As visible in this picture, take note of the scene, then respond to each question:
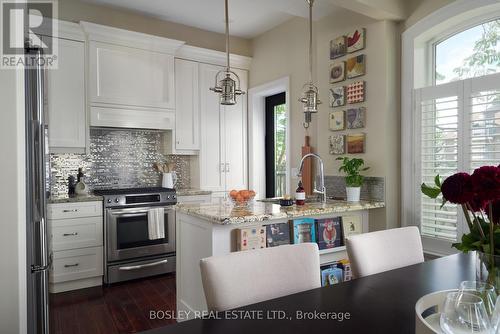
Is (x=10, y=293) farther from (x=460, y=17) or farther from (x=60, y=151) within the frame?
(x=460, y=17)

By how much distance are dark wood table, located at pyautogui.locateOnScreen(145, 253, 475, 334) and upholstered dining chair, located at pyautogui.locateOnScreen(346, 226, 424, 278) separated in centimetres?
12

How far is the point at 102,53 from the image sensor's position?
11.4ft

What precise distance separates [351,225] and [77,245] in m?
2.49

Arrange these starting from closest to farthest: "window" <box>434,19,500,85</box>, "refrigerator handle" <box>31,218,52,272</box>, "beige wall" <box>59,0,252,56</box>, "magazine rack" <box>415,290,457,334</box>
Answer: "magazine rack" <box>415,290,457,334</box> → "refrigerator handle" <box>31,218,52,272</box> → "window" <box>434,19,500,85</box> → "beige wall" <box>59,0,252,56</box>

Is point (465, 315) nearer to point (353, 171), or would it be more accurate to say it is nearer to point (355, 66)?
point (353, 171)

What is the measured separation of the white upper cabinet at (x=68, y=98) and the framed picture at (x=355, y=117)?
2592 mm

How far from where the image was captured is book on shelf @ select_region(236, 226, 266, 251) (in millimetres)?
2057

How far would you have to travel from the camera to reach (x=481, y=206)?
2.49 ft

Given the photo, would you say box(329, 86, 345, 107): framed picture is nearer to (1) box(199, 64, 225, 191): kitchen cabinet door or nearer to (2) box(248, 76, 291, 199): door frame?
(2) box(248, 76, 291, 199): door frame

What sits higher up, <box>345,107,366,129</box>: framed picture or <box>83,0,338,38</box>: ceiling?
<box>83,0,338,38</box>: ceiling

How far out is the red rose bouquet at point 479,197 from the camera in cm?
73

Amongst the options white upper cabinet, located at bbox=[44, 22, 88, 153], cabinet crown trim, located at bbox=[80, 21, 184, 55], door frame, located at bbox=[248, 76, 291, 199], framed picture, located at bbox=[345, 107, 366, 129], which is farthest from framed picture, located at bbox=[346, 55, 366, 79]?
white upper cabinet, located at bbox=[44, 22, 88, 153]

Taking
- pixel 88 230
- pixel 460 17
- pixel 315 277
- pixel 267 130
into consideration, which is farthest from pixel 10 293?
pixel 267 130

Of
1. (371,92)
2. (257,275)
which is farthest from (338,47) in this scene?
(257,275)
